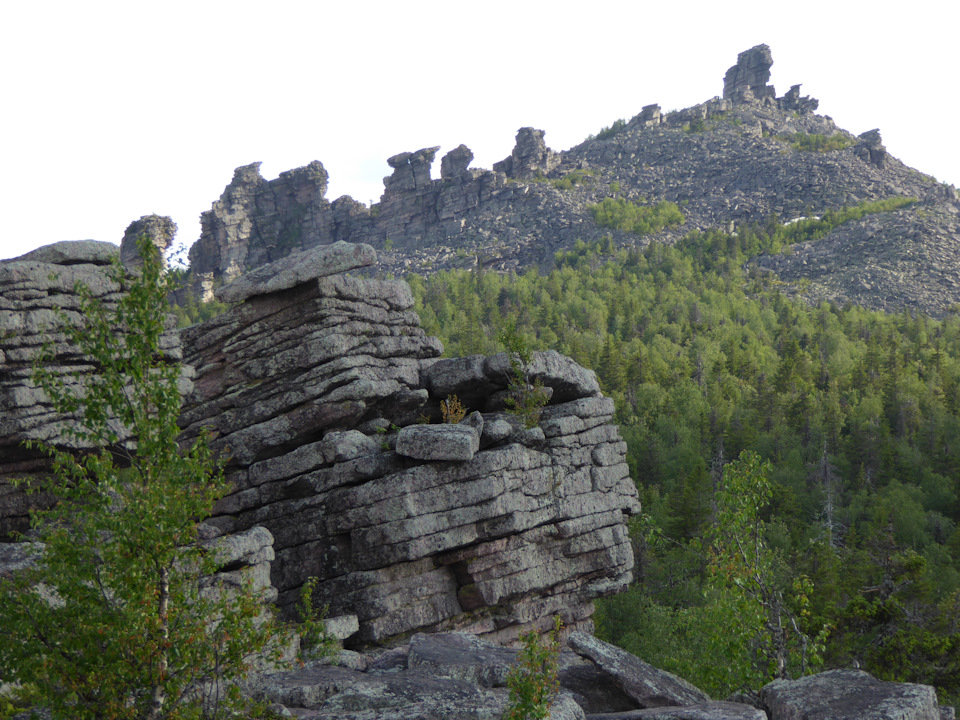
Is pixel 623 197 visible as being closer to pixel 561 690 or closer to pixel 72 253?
pixel 72 253

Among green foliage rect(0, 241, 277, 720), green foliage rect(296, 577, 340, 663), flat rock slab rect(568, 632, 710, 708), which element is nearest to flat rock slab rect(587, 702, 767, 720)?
flat rock slab rect(568, 632, 710, 708)

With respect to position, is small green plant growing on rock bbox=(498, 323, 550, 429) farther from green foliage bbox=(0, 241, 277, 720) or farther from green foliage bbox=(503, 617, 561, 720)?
green foliage bbox=(0, 241, 277, 720)

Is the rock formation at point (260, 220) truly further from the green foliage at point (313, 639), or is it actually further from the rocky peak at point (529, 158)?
the green foliage at point (313, 639)

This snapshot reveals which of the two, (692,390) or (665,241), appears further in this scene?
(665,241)

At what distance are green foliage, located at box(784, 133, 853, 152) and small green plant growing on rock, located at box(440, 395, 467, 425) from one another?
176574mm

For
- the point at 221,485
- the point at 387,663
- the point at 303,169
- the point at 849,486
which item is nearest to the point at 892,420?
the point at 849,486

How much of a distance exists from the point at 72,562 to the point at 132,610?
113 cm

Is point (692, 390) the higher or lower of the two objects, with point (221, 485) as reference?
higher

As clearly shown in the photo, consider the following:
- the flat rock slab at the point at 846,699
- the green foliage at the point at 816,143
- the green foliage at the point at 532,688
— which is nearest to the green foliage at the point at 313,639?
the green foliage at the point at 532,688

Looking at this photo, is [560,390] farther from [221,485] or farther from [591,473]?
[221,485]

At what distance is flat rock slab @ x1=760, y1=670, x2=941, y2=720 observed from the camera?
10664 mm

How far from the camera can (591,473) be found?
2459 centimetres

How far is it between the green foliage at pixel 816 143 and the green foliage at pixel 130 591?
19126 centimetres

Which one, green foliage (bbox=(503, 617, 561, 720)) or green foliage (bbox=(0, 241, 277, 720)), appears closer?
green foliage (bbox=(0, 241, 277, 720))
